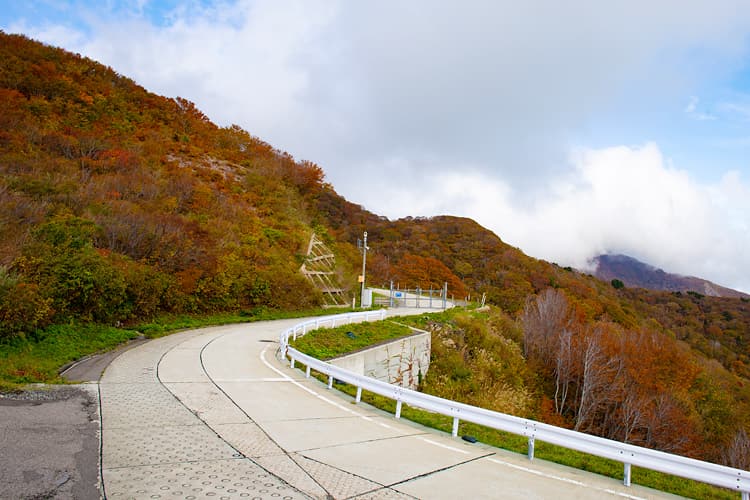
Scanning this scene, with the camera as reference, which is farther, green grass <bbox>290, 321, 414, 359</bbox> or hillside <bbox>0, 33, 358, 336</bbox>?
hillside <bbox>0, 33, 358, 336</bbox>

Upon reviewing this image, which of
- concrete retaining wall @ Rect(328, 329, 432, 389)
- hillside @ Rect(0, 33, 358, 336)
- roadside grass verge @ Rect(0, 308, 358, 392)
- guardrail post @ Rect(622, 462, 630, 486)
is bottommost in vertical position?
concrete retaining wall @ Rect(328, 329, 432, 389)

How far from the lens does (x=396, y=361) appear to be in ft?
65.2

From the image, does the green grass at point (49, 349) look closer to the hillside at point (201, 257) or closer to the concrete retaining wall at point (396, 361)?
the hillside at point (201, 257)

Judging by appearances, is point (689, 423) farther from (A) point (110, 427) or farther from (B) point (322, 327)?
(A) point (110, 427)

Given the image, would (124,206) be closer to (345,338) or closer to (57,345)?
(57,345)

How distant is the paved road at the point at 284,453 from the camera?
5.19 meters

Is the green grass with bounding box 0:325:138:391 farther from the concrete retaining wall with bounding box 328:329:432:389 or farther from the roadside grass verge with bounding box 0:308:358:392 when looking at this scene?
the concrete retaining wall with bounding box 328:329:432:389

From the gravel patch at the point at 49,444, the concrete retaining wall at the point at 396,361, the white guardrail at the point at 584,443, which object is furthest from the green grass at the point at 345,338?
the gravel patch at the point at 49,444

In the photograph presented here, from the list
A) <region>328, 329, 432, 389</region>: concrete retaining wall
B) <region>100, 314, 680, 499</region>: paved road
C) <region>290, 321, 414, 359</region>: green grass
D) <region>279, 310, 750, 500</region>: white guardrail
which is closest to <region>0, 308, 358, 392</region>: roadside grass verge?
<region>100, 314, 680, 499</region>: paved road

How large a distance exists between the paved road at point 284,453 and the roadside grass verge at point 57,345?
1592mm

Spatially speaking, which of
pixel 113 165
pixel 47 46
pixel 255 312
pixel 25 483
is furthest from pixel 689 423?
pixel 47 46

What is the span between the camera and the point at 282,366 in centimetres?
1388

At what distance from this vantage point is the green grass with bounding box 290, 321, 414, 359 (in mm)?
16375

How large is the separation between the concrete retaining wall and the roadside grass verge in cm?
776
